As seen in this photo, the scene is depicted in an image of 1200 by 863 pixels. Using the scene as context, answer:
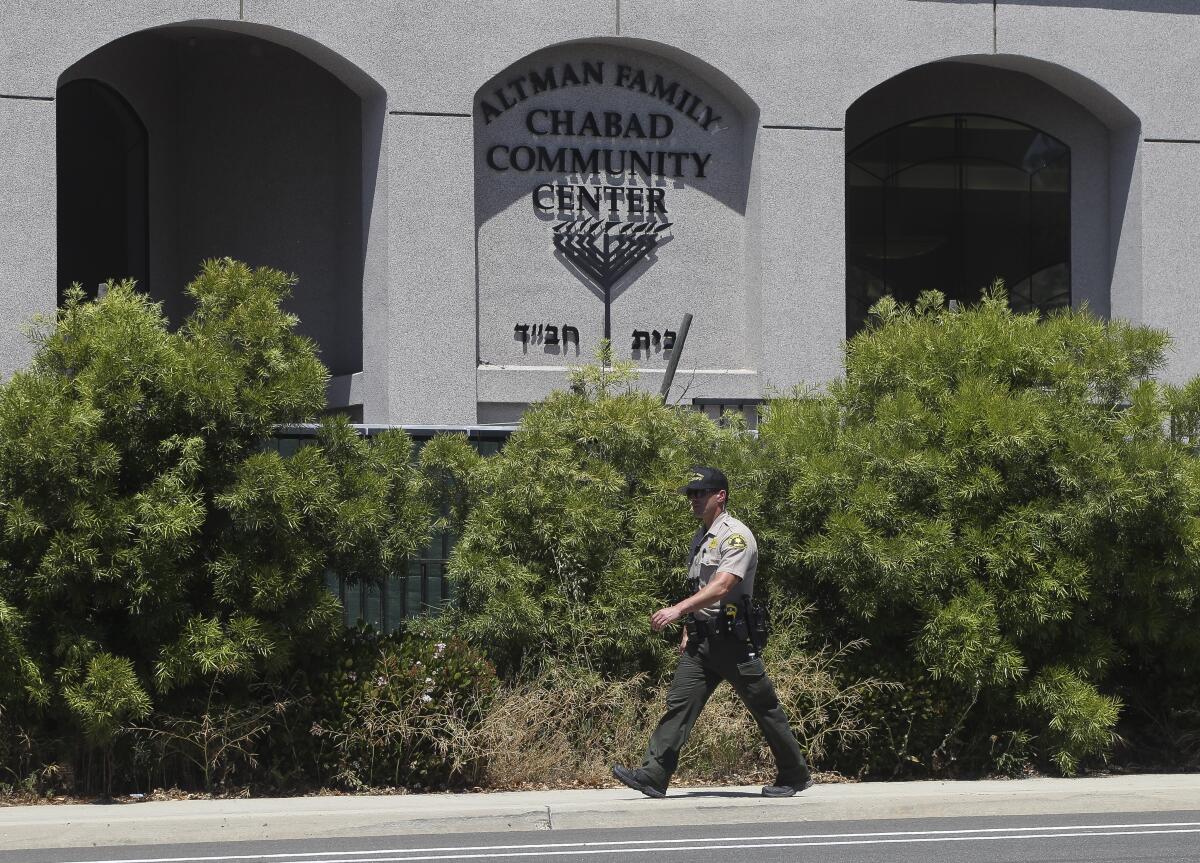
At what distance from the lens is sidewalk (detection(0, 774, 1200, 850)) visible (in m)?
8.74

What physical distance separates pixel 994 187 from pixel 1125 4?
9.88ft

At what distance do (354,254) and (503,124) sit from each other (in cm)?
270

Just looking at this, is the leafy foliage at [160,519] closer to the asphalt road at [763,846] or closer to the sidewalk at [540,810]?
the sidewalk at [540,810]

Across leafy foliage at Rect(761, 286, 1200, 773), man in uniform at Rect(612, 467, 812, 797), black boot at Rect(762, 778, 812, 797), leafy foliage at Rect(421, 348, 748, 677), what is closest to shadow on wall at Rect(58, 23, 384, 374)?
leafy foliage at Rect(421, 348, 748, 677)

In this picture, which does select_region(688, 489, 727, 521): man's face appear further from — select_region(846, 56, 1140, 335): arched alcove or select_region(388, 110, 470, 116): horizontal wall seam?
select_region(846, 56, 1140, 335): arched alcove

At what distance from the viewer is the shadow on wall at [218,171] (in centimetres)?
1981

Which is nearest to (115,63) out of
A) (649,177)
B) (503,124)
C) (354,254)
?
(354,254)

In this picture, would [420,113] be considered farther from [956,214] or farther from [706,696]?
[706,696]

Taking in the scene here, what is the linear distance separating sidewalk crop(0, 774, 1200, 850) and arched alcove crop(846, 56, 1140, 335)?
34.5ft

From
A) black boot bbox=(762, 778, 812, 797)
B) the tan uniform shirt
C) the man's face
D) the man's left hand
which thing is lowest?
black boot bbox=(762, 778, 812, 797)

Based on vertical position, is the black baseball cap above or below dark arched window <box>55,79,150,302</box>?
below

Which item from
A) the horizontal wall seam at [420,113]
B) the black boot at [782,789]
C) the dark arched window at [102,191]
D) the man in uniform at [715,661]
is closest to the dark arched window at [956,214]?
the horizontal wall seam at [420,113]

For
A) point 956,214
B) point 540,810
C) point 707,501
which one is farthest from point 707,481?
point 956,214

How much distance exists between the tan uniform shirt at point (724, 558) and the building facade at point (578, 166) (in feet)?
25.0
